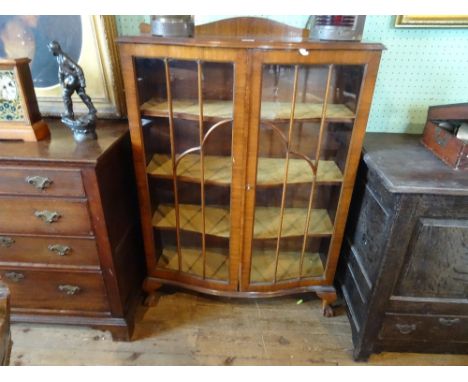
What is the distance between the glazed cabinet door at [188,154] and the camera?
109cm

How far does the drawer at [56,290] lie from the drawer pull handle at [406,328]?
4.04 feet

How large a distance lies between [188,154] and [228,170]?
7.3 inches

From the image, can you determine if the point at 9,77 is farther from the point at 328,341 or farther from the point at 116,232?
the point at 328,341

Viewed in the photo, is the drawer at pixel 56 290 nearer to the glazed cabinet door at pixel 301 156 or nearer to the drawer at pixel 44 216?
the drawer at pixel 44 216

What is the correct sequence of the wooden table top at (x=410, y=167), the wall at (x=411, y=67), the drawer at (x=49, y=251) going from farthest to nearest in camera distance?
the wall at (x=411, y=67) → the drawer at (x=49, y=251) → the wooden table top at (x=410, y=167)

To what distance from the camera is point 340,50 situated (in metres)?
1.03

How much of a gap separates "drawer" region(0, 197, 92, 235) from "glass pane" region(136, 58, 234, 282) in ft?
1.01

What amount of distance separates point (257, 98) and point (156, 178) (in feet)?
1.84

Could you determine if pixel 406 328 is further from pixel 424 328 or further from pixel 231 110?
pixel 231 110

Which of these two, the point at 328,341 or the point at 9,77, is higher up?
the point at 9,77

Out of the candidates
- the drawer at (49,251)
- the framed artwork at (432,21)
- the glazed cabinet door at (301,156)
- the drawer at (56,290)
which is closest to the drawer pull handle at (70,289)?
the drawer at (56,290)

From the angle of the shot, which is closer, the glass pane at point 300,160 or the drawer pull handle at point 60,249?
the glass pane at point 300,160
